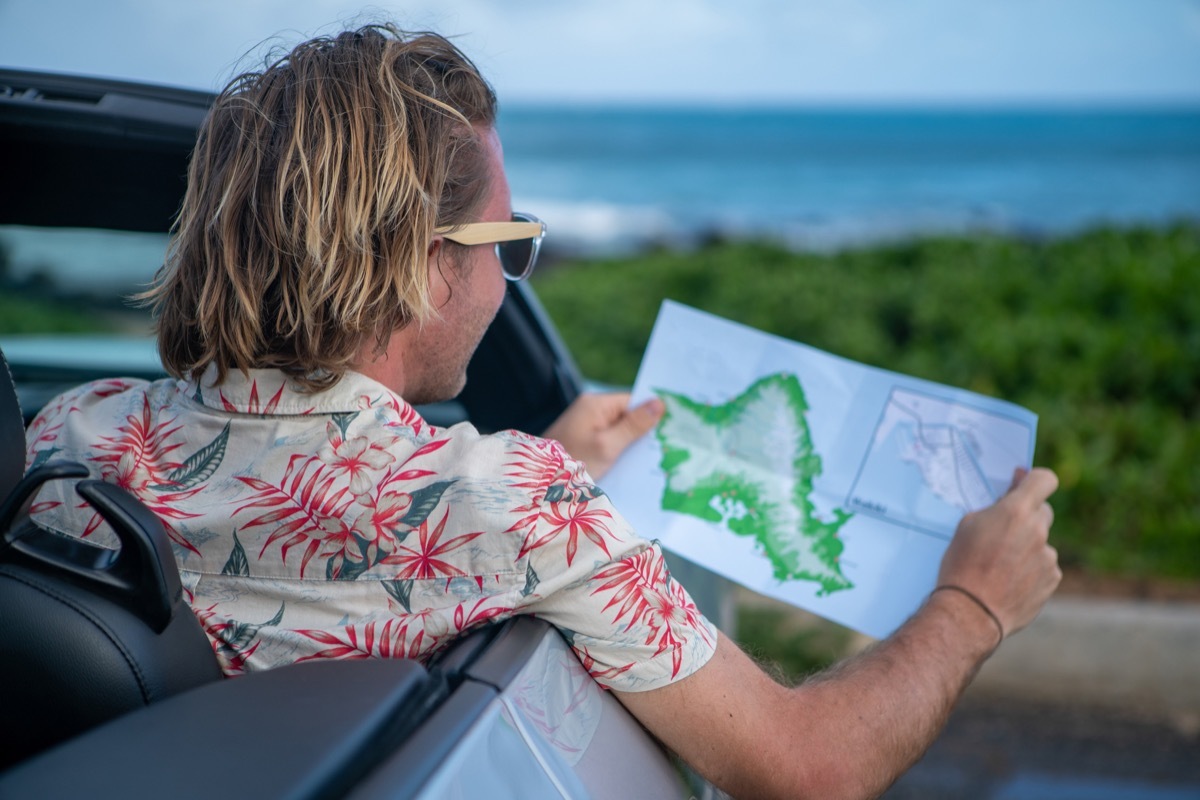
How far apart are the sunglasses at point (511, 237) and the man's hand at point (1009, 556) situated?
88 cm

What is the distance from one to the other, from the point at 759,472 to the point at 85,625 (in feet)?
3.88

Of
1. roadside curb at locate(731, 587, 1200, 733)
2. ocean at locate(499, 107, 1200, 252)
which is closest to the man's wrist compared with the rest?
roadside curb at locate(731, 587, 1200, 733)

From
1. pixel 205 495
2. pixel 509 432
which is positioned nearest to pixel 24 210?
pixel 205 495

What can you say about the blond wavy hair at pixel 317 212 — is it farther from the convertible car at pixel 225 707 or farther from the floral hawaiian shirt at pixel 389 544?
the convertible car at pixel 225 707

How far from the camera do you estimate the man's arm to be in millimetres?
1334

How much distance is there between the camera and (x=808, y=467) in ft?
6.31

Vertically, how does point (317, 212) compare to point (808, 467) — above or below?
above

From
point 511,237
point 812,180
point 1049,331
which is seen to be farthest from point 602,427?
point 812,180

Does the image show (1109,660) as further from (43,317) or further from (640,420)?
(43,317)

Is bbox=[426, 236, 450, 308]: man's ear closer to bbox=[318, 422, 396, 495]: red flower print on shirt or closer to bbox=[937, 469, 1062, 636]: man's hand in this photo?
bbox=[318, 422, 396, 495]: red flower print on shirt

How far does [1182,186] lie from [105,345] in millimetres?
38088

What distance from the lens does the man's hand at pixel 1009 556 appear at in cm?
173

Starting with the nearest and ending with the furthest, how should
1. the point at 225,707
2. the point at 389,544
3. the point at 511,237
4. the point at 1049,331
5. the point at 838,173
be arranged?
the point at 225,707
the point at 389,544
the point at 511,237
the point at 1049,331
the point at 838,173

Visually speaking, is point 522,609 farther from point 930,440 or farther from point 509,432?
point 930,440
